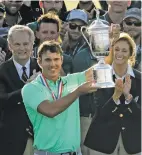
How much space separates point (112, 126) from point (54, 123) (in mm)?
965

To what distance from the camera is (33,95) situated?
4520mm

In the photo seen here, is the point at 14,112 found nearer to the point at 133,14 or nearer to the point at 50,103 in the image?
the point at 50,103

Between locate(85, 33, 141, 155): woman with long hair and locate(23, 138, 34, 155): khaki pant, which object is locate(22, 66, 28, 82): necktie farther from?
locate(85, 33, 141, 155): woman with long hair

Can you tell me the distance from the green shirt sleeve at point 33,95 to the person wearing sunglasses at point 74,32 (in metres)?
2.06

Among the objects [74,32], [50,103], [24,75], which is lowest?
[50,103]

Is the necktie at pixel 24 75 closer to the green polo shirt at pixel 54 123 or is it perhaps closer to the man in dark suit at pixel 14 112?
the man in dark suit at pixel 14 112

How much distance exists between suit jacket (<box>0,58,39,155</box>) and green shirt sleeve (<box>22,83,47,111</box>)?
2.53ft

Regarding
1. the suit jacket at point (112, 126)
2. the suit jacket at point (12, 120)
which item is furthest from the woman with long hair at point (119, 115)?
the suit jacket at point (12, 120)

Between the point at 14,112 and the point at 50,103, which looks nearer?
the point at 50,103

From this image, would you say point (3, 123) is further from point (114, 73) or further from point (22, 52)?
point (114, 73)

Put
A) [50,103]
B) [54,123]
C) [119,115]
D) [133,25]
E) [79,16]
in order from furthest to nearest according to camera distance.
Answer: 1. [79,16]
2. [133,25]
3. [119,115]
4. [54,123]
5. [50,103]

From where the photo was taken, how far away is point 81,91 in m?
4.23

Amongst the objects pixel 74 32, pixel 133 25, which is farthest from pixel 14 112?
pixel 133 25

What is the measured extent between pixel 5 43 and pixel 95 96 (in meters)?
1.37
